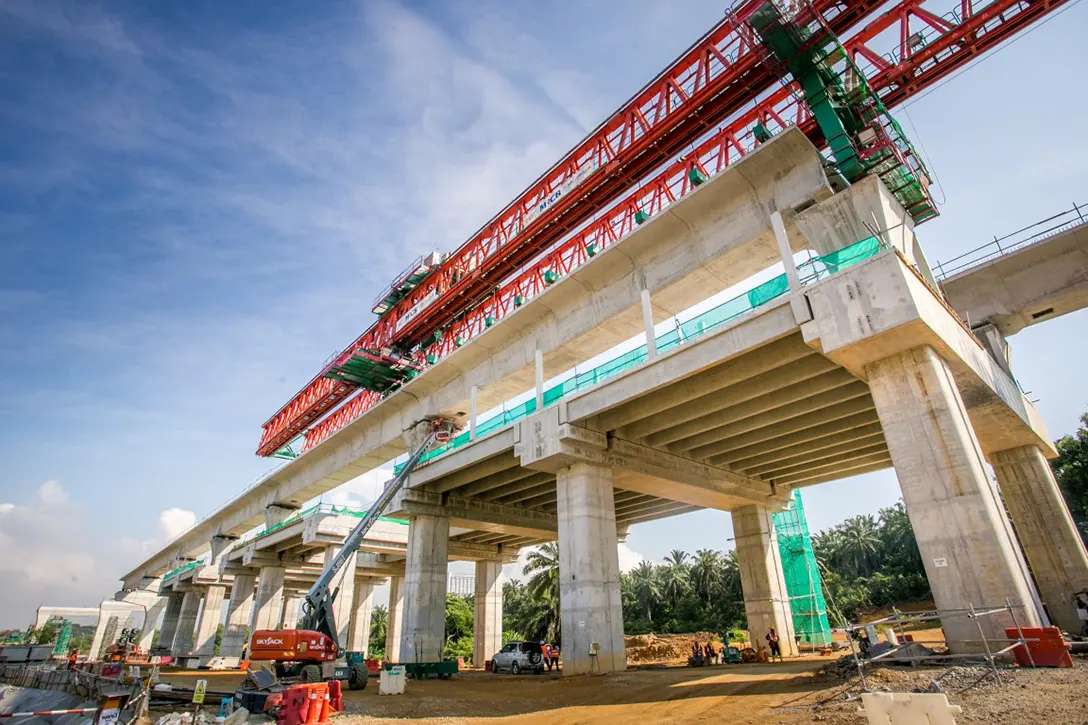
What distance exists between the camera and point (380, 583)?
45.3 m

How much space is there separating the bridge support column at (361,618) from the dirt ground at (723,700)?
28772 millimetres

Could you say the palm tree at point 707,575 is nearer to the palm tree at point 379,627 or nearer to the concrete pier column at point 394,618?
the concrete pier column at point 394,618

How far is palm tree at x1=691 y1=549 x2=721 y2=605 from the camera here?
54094 millimetres

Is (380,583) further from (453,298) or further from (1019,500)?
(1019,500)

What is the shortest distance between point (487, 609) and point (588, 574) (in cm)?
2206

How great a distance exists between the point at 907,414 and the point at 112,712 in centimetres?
1711

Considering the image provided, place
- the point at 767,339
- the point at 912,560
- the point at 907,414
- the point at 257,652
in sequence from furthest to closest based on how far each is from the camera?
the point at 912,560 → the point at 257,652 → the point at 767,339 → the point at 907,414

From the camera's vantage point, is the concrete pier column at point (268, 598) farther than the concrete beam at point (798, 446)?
Yes

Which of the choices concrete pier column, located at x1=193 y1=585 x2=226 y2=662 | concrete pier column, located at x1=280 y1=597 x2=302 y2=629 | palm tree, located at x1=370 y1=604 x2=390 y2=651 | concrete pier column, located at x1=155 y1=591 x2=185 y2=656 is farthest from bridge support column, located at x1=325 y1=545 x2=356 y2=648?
palm tree, located at x1=370 y1=604 x2=390 y2=651

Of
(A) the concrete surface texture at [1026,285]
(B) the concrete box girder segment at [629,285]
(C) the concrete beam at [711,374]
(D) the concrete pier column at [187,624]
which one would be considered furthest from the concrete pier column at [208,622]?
(A) the concrete surface texture at [1026,285]

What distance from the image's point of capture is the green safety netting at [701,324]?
13.1 metres

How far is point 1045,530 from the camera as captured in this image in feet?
61.5

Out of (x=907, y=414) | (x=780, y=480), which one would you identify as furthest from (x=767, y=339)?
(x=780, y=480)

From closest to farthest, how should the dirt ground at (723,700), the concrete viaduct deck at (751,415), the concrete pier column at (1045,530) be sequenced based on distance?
the dirt ground at (723,700) < the concrete viaduct deck at (751,415) < the concrete pier column at (1045,530)
